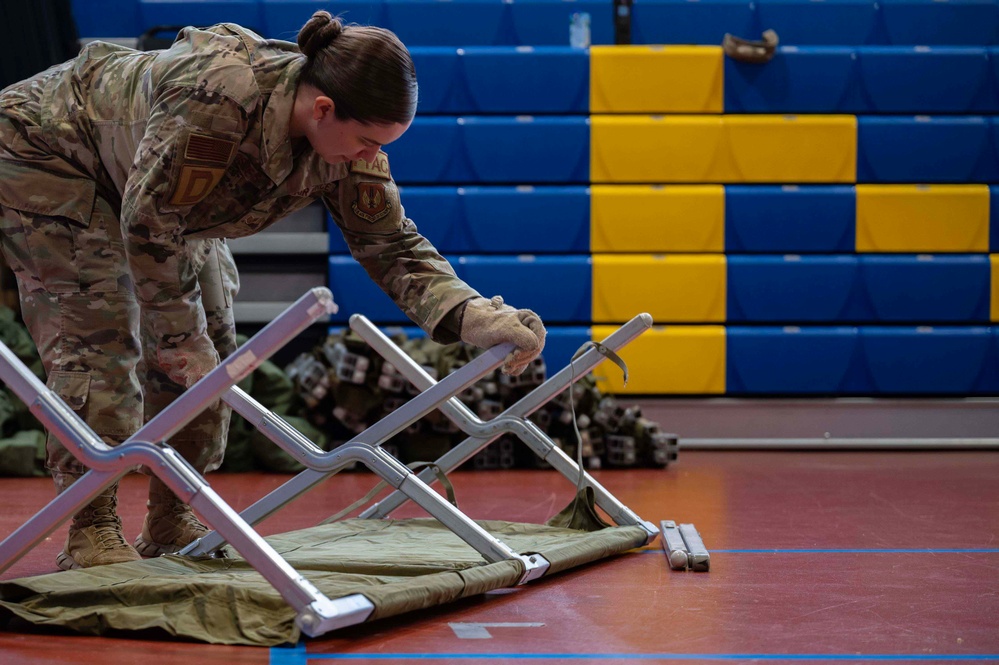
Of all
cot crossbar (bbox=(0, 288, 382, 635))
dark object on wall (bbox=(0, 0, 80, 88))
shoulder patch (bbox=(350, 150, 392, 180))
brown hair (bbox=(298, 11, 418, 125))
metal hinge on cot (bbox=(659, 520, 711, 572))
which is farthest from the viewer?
dark object on wall (bbox=(0, 0, 80, 88))

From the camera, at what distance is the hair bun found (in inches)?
77.8

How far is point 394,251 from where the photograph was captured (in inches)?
91.6

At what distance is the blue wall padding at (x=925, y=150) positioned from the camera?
5523 mm

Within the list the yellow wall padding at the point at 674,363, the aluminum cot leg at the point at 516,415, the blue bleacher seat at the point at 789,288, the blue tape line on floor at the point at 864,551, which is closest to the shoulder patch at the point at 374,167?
the aluminum cot leg at the point at 516,415

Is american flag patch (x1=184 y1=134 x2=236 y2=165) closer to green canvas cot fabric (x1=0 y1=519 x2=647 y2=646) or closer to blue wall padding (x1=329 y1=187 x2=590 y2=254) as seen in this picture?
green canvas cot fabric (x1=0 y1=519 x2=647 y2=646)

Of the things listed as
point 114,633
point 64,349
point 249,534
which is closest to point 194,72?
Answer: point 64,349

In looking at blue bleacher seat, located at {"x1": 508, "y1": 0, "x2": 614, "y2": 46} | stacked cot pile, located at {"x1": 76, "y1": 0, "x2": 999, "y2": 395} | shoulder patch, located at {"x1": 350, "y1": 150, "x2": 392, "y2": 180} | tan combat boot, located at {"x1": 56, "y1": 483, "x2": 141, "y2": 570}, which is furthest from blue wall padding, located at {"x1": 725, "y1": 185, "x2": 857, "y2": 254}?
tan combat boot, located at {"x1": 56, "y1": 483, "x2": 141, "y2": 570}

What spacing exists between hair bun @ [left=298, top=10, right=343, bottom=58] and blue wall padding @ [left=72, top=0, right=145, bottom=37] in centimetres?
384

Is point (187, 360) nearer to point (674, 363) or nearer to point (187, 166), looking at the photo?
point (187, 166)

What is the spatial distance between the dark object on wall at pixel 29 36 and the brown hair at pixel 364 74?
3.70m

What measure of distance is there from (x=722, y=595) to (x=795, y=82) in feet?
12.7

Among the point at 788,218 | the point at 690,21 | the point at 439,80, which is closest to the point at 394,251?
the point at 439,80

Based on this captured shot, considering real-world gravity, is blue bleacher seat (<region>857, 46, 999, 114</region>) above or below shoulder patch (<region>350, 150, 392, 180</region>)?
below

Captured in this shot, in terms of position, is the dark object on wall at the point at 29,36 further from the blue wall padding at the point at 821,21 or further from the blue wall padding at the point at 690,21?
the blue wall padding at the point at 821,21
